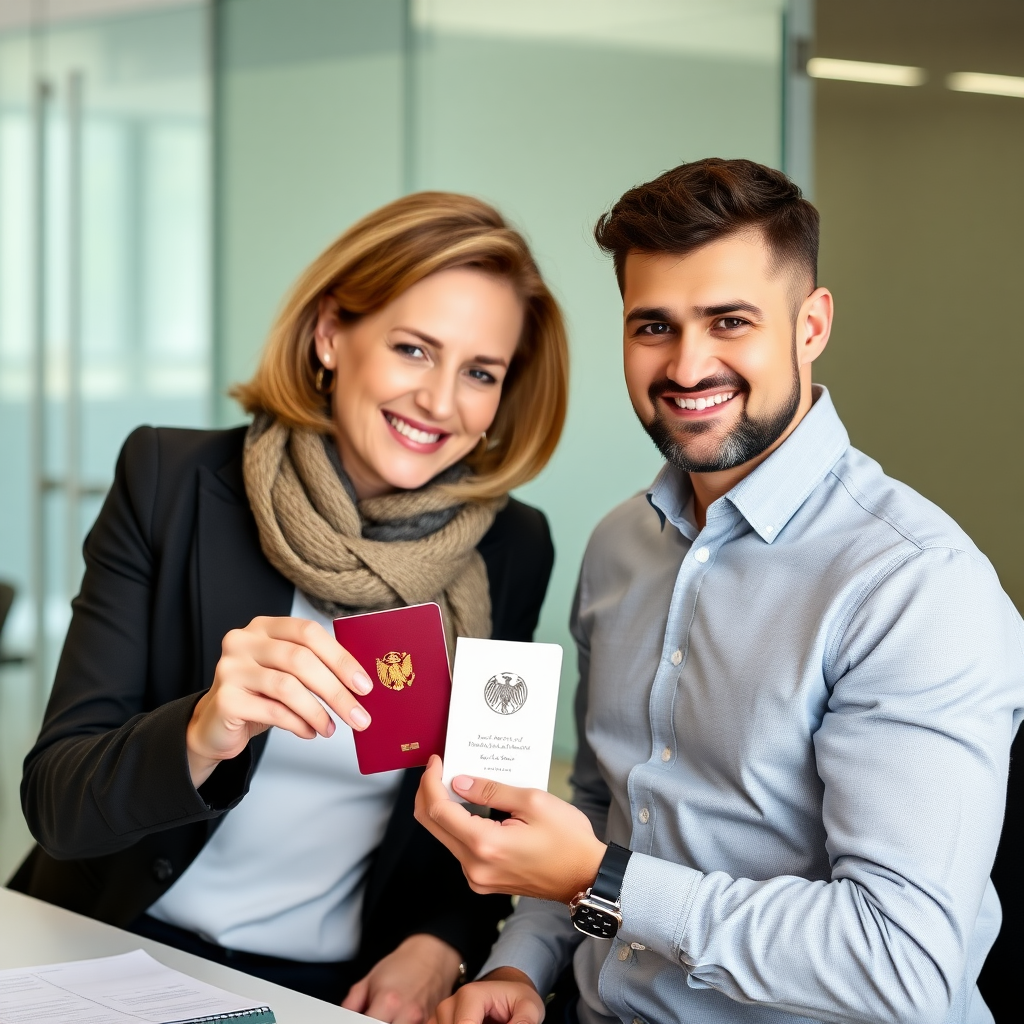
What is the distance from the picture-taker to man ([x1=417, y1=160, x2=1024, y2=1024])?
1.24 meters

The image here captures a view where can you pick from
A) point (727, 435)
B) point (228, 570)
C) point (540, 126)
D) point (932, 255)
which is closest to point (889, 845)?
point (727, 435)

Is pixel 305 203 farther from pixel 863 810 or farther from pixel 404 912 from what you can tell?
pixel 863 810

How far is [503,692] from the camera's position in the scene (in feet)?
4.52

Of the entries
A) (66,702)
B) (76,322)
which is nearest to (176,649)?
(66,702)

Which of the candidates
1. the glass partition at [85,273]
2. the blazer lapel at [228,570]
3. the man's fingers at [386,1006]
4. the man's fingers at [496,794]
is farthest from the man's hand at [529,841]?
the glass partition at [85,273]

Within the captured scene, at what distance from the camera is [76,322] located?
397cm

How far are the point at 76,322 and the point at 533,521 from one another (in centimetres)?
239

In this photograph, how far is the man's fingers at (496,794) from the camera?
1.33 m

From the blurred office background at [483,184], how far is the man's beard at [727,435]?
1.03 m

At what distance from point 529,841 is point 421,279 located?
936mm

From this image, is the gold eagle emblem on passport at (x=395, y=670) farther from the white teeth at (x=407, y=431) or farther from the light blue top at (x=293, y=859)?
the white teeth at (x=407, y=431)

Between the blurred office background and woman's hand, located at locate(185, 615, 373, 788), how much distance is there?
1.48 m

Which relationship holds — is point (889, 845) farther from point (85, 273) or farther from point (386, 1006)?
point (85, 273)

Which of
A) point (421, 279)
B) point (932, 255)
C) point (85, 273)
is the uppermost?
point (85, 273)
